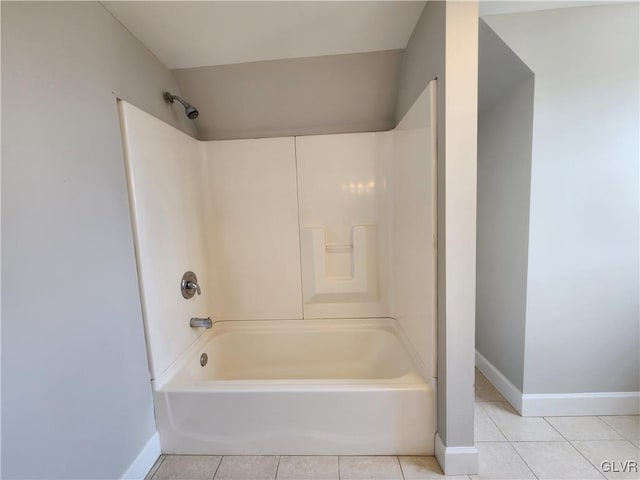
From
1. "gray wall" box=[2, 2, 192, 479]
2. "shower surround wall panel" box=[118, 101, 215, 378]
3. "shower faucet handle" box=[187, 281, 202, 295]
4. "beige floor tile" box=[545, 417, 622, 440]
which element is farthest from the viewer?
"shower faucet handle" box=[187, 281, 202, 295]

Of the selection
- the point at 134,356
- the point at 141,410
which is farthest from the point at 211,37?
the point at 141,410

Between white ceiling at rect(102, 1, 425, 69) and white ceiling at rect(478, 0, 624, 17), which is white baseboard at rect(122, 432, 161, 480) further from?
white ceiling at rect(478, 0, 624, 17)

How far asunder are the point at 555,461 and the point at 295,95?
2563mm

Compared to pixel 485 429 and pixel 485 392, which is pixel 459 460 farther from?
pixel 485 392

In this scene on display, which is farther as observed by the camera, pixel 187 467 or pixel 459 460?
pixel 187 467

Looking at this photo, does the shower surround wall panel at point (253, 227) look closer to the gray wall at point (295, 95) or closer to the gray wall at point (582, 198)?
the gray wall at point (295, 95)

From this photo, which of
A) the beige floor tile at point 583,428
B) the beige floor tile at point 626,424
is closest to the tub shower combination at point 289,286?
the beige floor tile at point 583,428

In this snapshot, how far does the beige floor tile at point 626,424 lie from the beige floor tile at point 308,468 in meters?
1.60

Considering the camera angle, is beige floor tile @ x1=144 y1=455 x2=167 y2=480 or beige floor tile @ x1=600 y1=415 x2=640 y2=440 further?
beige floor tile @ x1=600 y1=415 x2=640 y2=440

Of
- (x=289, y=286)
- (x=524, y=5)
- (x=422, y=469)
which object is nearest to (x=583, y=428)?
(x=422, y=469)

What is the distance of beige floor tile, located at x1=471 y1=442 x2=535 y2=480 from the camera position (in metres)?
1.19

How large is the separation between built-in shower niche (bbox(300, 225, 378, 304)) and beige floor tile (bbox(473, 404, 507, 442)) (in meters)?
0.94

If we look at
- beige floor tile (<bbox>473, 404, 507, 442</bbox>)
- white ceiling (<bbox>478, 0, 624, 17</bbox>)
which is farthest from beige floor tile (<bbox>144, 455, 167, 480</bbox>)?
white ceiling (<bbox>478, 0, 624, 17</bbox>)

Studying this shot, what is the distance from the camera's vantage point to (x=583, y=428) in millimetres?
1461
